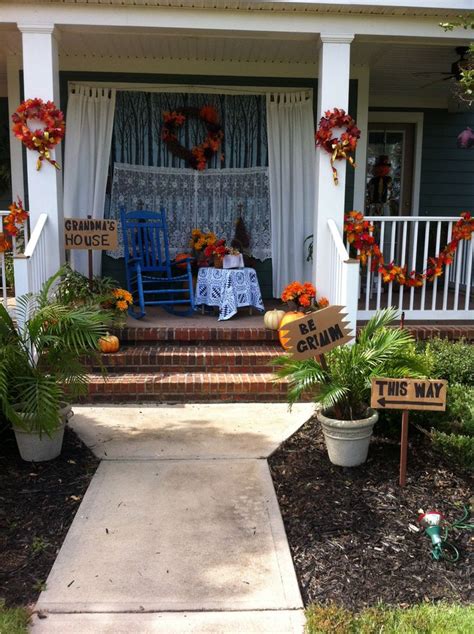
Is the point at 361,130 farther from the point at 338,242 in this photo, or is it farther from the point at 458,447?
the point at 458,447

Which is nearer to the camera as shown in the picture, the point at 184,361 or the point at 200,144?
the point at 184,361

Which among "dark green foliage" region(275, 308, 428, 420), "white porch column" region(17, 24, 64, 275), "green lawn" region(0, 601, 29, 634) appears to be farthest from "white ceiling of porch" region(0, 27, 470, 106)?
"green lawn" region(0, 601, 29, 634)

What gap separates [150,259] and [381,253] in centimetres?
229

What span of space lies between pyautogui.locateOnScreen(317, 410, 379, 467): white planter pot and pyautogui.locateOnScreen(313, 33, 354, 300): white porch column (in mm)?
1872

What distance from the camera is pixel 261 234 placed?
639 centimetres

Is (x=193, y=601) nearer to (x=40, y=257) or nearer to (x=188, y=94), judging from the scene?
(x=40, y=257)

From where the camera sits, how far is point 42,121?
179 inches

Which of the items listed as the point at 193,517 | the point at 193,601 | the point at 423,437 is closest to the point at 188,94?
the point at 423,437

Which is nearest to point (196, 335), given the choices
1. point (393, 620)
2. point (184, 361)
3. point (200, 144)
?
point (184, 361)

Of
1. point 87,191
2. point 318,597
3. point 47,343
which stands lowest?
point 318,597

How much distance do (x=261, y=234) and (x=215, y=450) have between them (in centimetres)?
335

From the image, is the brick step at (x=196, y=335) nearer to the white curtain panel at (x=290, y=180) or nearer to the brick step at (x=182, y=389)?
the brick step at (x=182, y=389)

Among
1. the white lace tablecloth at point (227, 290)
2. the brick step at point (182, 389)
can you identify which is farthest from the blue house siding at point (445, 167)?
the brick step at point (182, 389)

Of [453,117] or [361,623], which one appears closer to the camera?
[361,623]
